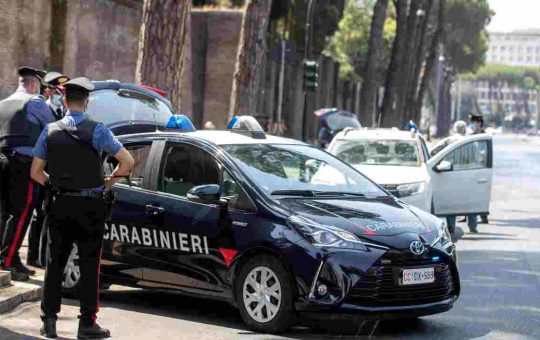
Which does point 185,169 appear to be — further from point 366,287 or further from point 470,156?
point 470,156

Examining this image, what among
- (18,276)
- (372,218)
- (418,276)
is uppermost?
(372,218)

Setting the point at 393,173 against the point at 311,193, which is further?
the point at 393,173

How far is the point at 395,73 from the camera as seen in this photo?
46344mm

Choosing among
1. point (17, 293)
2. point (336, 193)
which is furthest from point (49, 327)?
point (336, 193)

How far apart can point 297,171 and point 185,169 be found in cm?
95

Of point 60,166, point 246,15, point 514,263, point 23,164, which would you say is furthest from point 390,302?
point 246,15

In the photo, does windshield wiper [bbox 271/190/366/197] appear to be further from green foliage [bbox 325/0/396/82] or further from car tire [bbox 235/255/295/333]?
green foliage [bbox 325/0/396/82]

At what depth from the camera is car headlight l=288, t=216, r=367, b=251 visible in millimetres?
8734

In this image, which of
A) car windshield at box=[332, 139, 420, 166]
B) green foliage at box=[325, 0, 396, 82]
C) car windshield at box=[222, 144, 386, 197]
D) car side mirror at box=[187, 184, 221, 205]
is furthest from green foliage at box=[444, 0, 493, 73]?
car side mirror at box=[187, 184, 221, 205]

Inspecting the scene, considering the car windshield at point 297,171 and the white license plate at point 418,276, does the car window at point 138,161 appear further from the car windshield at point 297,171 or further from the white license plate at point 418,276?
the white license plate at point 418,276

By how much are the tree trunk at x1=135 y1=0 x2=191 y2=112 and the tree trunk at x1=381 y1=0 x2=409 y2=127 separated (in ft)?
91.4

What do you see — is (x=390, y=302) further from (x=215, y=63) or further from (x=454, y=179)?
(x=215, y=63)

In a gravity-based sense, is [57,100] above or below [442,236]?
above

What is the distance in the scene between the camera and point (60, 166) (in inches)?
328
